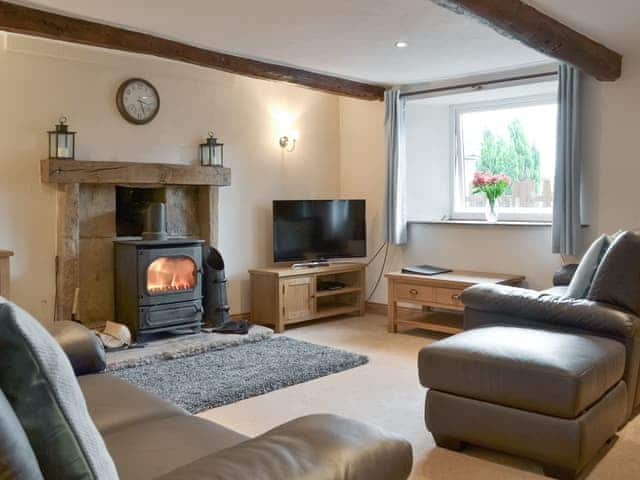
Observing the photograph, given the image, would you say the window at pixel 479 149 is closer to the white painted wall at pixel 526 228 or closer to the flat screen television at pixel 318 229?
the white painted wall at pixel 526 228

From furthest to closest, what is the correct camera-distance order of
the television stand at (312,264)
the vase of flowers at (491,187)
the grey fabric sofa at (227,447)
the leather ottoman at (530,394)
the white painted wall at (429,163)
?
the white painted wall at (429,163) → the television stand at (312,264) → the vase of flowers at (491,187) → the leather ottoman at (530,394) → the grey fabric sofa at (227,447)

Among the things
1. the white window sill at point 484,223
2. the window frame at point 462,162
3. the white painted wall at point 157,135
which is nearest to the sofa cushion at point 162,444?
the white painted wall at point 157,135

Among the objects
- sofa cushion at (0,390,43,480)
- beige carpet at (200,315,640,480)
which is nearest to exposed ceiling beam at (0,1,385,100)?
beige carpet at (200,315,640,480)

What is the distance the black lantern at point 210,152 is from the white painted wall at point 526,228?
1.63m

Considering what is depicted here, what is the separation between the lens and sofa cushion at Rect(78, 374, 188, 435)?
1.91 m

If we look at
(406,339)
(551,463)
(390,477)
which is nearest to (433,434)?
(551,463)

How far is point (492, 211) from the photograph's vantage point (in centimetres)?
537

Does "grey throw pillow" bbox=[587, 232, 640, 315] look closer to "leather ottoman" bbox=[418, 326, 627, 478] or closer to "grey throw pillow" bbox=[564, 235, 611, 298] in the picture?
"grey throw pillow" bbox=[564, 235, 611, 298]

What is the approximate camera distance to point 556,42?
11.6 ft

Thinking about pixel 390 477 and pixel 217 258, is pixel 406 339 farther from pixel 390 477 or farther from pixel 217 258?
pixel 390 477

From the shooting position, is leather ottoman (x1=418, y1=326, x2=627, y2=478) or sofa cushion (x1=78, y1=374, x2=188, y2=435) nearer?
sofa cushion (x1=78, y1=374, x2=188, y2=435)

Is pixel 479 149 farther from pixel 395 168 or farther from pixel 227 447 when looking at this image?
pixel 227 447

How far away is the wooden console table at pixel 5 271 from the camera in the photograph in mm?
4012

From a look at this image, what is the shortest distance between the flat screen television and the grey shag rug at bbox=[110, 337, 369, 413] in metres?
1.17
